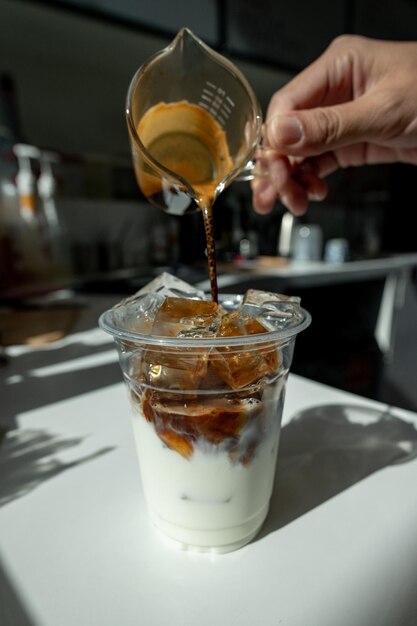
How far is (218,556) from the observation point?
1.06 feet

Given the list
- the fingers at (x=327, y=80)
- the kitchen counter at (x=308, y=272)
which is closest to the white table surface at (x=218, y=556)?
the fingers at (x=327, y=80)

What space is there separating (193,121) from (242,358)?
0.35 metres

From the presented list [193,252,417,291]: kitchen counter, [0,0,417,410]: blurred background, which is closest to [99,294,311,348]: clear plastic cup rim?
[0,0,417,410]: blurred background

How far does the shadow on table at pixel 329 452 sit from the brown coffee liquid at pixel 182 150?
319 mm

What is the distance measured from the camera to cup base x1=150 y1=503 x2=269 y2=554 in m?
0.33

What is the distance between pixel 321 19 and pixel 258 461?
232cm

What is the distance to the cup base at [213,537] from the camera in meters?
0.33

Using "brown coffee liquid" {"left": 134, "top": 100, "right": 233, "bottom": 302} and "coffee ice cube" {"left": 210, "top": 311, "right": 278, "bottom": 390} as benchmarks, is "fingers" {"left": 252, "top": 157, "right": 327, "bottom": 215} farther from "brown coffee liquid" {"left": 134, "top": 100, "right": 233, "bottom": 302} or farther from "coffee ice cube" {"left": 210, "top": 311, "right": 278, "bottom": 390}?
"coffee ice cube" {"left": 210, "top": 311, "right": 278, "bottom": 390}

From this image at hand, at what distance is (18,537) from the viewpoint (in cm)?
33

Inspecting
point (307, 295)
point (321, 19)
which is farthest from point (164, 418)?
point (321, 19)

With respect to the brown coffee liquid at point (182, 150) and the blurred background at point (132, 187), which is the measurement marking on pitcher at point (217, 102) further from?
the blurred background at point (132, 187)

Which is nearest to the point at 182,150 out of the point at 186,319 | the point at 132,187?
the point at 186,319

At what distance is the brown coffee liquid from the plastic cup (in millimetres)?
224

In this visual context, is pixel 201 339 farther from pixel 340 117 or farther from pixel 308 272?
pixel 308 272
